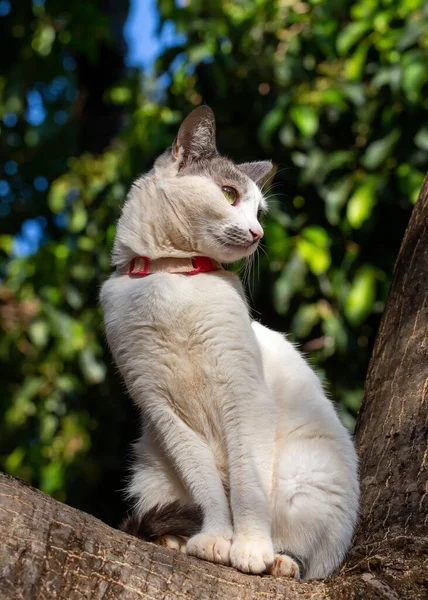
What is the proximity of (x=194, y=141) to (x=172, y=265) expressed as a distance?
52 centimetres

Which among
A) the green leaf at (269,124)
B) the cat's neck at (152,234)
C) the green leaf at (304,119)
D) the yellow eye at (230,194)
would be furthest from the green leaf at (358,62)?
the cat's neck at (152,234)

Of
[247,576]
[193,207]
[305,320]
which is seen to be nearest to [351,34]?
[305,320]

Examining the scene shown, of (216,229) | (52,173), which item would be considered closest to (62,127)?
(52,173)

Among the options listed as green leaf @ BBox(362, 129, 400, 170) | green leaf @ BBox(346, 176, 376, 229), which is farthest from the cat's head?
green leaf @ BBox(362, 129, 400, 170)

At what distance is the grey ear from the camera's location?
104 inches

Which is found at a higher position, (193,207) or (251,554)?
(193,207)

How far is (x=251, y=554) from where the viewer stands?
189cm

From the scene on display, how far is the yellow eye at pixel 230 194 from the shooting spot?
8.47 feet

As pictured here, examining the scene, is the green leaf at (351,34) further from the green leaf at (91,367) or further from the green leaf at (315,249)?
the green leaf at (91,367)

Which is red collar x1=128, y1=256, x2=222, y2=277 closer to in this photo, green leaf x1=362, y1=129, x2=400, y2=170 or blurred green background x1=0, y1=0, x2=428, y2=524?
blurred green background x1=0, y1=0, x2=428, y2=524

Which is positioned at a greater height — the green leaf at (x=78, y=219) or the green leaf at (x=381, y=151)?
the green leaf at (x=381, y=151)

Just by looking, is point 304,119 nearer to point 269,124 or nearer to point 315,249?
point 269,124

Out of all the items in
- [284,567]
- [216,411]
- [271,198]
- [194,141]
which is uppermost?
[194,141]

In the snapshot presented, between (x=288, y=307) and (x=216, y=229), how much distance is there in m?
→ 1.58
